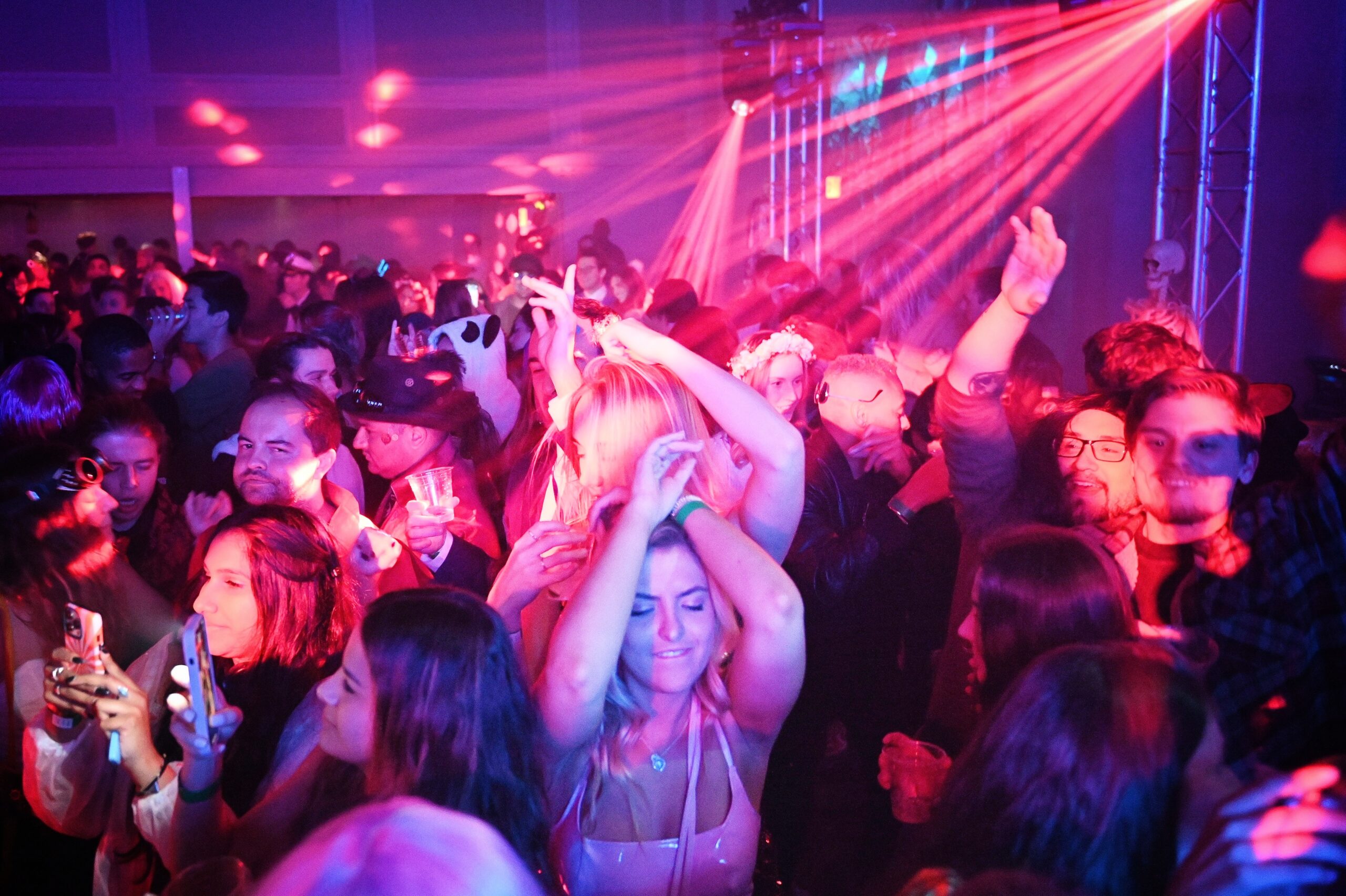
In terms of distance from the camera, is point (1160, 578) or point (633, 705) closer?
point (633, 705)

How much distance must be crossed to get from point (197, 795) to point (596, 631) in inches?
26.0

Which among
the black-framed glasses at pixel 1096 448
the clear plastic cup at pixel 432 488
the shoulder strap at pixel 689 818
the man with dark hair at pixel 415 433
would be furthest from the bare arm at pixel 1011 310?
the man with dark hair at pixel 415 433

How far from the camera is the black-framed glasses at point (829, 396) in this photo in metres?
2.88

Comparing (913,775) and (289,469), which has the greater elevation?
(289,469)

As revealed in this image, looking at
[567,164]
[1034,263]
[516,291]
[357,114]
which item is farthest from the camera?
[567,164]

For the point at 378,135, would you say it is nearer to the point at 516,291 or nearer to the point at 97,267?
the point at 97,267

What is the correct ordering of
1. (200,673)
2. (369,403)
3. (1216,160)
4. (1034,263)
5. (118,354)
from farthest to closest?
(1216,160) < (118,354) < (369,403) < (1034,263) < (200,673)

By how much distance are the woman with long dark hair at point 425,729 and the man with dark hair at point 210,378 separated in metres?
1.73

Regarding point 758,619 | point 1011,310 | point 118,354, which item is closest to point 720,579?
point 758,619

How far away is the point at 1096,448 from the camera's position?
7.24ft

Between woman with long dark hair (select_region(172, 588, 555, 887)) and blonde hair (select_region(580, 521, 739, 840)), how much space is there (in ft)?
0.54

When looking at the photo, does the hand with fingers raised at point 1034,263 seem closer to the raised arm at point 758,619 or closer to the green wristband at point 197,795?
the raised arm at point 758,619

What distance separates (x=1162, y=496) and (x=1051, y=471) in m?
0.30

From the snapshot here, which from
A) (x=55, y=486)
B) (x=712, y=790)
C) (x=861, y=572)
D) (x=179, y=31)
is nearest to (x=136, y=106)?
(x=179, y=31)
